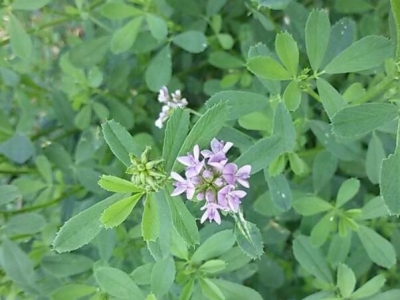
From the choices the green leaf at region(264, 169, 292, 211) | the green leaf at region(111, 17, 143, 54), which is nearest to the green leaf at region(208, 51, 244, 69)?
the green leaf at region(111, 17, 143, 54)

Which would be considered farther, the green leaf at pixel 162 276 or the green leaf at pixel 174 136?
the green leaf at pixel 162 276

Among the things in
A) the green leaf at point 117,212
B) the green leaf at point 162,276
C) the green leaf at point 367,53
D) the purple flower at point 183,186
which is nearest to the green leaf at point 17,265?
the green leaf at point 162,276

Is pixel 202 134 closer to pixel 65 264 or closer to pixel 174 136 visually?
pixel 174 136

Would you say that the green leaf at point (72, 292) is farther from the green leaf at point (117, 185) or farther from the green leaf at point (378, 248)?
the green leaf at point (378, 248)

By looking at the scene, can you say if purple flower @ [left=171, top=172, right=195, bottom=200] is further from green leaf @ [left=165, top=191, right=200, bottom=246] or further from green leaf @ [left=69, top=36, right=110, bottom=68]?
green leaf @ [left=69, top=36, right=110, bottom=68]

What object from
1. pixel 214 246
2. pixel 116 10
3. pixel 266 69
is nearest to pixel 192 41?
pixel 116 10
